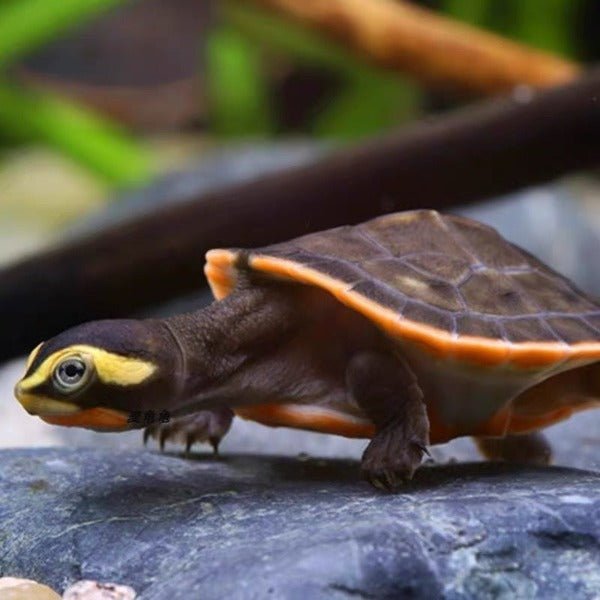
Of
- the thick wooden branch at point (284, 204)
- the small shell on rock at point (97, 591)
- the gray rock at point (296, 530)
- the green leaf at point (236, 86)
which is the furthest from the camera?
the green leaf at point (236, 86)

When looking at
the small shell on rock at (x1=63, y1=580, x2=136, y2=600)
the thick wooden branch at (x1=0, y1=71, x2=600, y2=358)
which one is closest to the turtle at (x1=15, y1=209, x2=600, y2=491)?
the small shell on rock at (x1=63, y1=580, x2=136, y2=600)

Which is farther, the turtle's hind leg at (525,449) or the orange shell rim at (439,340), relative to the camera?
the turtle's hind leg at (525,449)

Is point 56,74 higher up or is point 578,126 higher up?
point 56,74

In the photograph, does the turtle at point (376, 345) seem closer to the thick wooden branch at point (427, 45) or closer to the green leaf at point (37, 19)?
the thick wooden branch at point (427, 45)

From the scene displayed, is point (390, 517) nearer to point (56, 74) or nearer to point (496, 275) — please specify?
point (496, 275)

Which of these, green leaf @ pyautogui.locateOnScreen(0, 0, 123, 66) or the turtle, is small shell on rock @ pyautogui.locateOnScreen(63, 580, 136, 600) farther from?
green leaf @ pyautogui.locateOnScreen(0, 0, 123, 66)

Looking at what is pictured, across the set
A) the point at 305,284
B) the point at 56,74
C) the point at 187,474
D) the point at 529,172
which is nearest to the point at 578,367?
the point at 305,284

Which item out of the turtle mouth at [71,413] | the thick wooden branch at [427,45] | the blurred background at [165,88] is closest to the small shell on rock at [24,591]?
the turtle mouth at [71,413]
